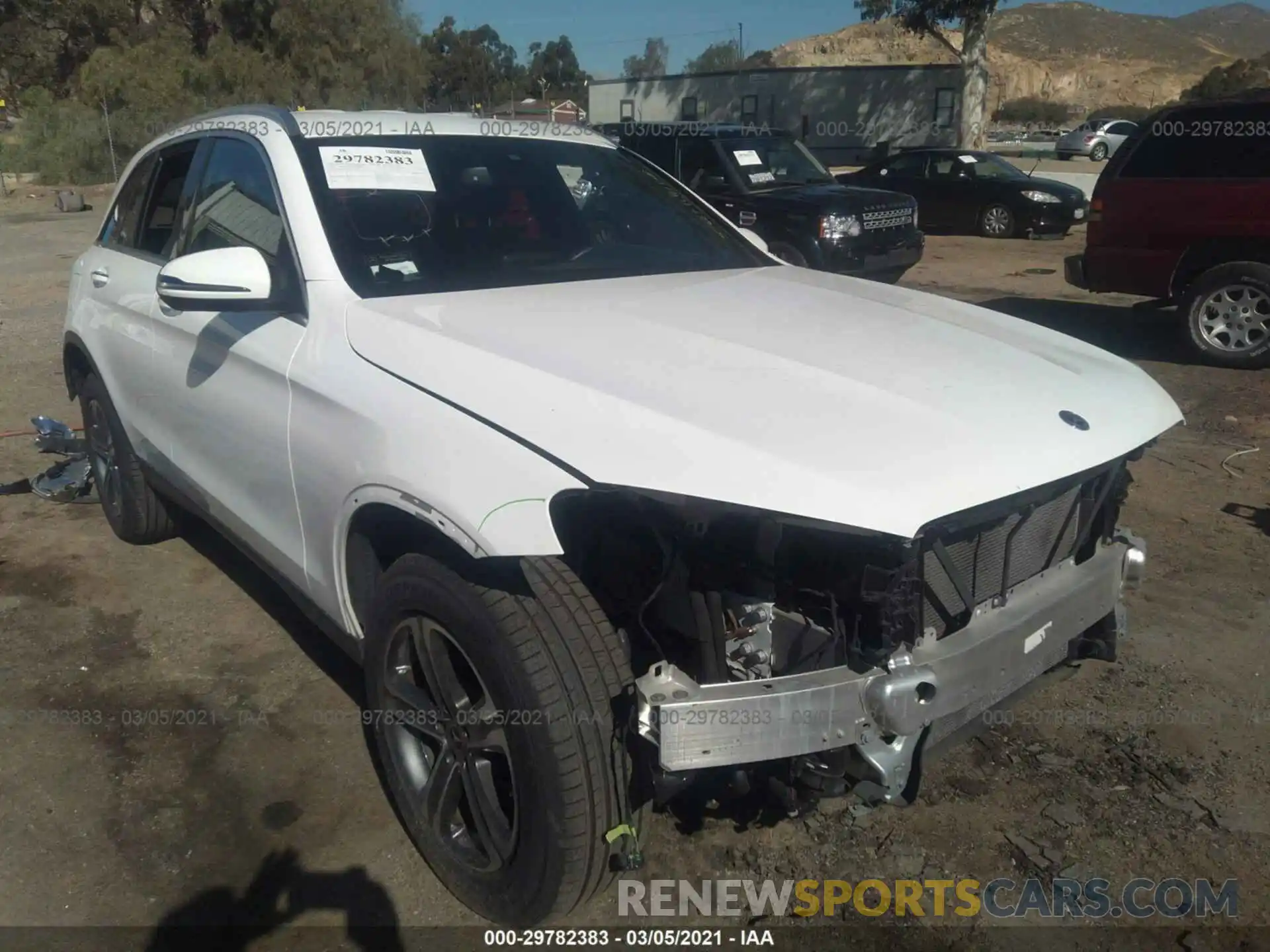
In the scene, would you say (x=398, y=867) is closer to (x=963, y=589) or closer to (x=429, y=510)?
(x=429, y=510)

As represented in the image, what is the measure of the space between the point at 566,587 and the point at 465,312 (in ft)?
2.89

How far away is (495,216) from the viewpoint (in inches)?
132

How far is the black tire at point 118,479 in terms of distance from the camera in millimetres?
4523

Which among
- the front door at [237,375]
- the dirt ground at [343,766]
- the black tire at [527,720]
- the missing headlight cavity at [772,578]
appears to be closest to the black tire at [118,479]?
the dirt ground at [343,766]

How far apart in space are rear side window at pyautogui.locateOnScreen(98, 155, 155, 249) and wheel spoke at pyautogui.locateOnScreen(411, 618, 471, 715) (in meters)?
2.72

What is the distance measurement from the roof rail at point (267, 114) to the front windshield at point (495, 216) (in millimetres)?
121

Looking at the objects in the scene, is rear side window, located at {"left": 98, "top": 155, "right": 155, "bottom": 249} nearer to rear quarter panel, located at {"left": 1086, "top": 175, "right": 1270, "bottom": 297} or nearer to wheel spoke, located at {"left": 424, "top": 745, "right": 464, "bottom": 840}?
wheel spoke, located at {"left": 424, "top": 745, "right": 464, "bottom": 840}

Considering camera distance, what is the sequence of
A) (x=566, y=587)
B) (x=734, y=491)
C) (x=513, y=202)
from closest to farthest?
(x=734, y=491)
(x=566, y=587)
(x=513, y=202)

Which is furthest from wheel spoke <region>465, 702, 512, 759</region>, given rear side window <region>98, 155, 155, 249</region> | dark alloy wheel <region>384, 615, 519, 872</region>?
rear side window <region>98, 155, 155, 249</region>

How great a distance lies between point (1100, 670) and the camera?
12.2 feet

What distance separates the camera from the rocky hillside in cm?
9981

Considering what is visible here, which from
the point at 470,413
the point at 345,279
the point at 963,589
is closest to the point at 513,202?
the point at 345,279

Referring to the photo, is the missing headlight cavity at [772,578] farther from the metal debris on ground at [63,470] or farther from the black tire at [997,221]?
the black tire at [997,221]

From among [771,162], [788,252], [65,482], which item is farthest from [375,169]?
[771,162]
